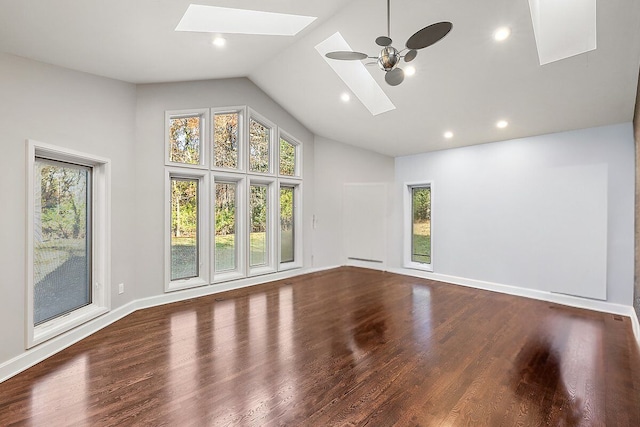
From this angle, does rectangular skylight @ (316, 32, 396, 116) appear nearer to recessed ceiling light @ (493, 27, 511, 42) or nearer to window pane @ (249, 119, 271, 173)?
recessed ceiling light @ (493, 27, 511, 42)

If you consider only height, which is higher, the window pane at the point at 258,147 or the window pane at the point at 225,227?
the window pane at the point at 258,147

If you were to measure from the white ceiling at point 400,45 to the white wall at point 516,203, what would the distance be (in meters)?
0.33

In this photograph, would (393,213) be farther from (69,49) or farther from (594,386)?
(69,49)

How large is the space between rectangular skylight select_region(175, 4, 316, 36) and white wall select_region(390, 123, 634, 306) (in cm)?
380

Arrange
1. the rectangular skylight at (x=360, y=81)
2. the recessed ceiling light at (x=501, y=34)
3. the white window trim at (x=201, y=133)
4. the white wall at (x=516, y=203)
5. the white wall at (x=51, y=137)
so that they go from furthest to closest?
the white window trim at (x=201, y=133)
the white wall at (x=516, y=203)
the rectangular skylight at (x=360, y=81)
the recessed ceiling light at (x=501, y=34)
the white wall at (x=51, y=137)

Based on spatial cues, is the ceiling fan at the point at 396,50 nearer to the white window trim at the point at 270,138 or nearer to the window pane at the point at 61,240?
the white window trim at the point at 270,138

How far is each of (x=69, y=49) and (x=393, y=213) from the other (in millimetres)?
5763

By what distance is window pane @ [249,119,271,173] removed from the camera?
17.7 ft

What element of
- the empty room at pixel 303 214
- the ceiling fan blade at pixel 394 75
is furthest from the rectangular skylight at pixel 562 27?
the ceiling fan blade at pixel 394 75

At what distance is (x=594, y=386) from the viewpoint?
230 centimetres

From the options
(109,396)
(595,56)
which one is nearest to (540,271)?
(595,56)

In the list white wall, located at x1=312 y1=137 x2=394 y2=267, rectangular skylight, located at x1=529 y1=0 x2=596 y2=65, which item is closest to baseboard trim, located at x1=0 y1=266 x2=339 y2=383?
white wall, located at x1=312 y1=137 x2=394 y2=267

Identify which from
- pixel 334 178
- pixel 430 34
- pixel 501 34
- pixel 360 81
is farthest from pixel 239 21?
pixel 334 178

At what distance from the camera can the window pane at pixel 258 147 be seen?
540 centimetres
